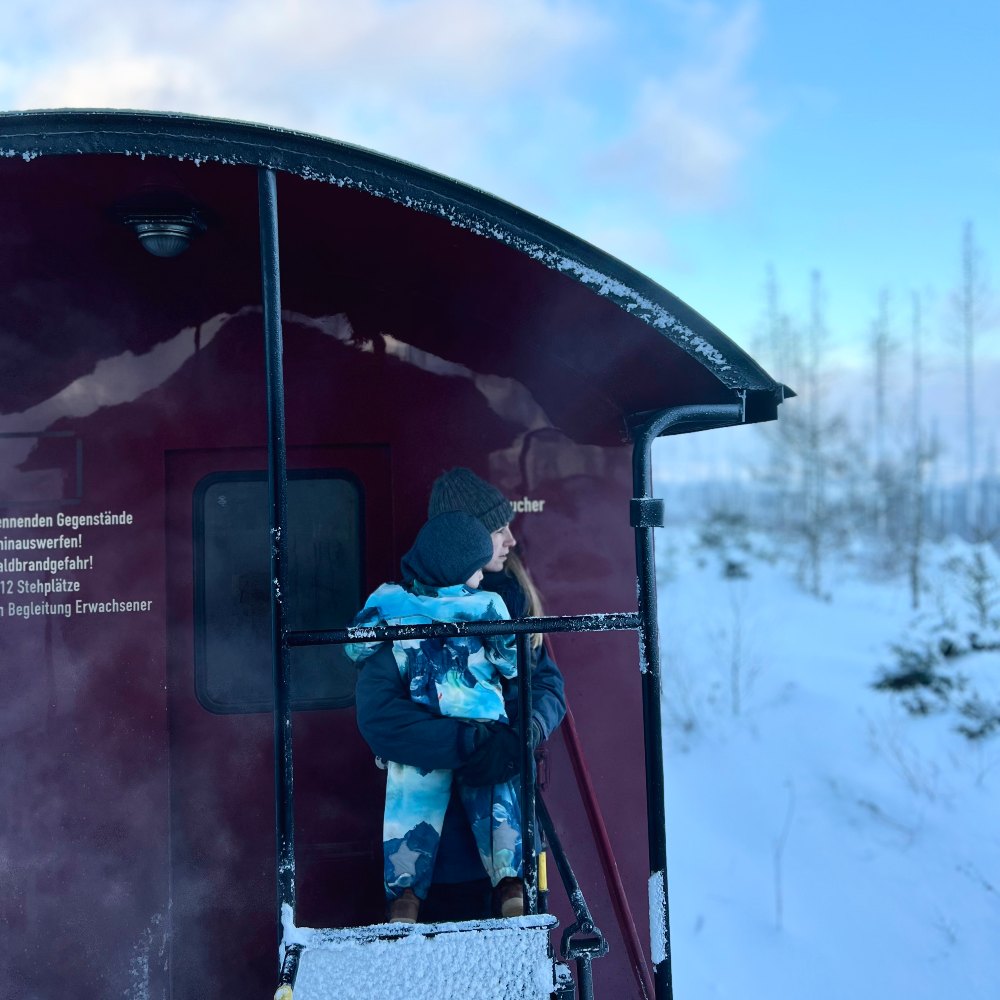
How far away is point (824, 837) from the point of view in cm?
748

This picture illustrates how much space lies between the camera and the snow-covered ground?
5480 millimetres

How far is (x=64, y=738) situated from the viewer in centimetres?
339

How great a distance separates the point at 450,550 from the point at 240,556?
1302 mm

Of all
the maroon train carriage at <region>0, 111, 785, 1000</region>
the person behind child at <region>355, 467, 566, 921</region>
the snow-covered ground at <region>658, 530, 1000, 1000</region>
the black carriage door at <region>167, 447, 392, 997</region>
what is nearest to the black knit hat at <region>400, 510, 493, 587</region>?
the person behind child at <region>355, 467, 566, 921</region>

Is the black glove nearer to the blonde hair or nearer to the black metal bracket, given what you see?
the blonde hair

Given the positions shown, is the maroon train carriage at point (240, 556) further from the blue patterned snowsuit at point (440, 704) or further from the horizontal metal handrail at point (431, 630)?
the horizontal metal handrail at point (431, 630)

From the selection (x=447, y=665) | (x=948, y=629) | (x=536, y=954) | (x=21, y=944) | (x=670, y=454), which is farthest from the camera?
(x=670, y=454)

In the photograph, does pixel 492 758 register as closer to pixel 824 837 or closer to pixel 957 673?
pixel 824 837

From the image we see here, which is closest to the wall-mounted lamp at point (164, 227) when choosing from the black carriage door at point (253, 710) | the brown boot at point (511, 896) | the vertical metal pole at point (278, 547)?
the vertical metal pole at point (278, 547)

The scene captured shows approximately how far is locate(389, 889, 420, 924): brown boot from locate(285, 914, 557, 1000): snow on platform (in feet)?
0.65

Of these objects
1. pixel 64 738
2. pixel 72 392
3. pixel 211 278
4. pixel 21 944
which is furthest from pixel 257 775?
pixel 211 278

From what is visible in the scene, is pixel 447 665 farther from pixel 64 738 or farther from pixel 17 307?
pixel 17 307

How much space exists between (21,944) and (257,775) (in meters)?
1.10

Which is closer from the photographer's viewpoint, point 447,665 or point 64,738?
point 447,665
